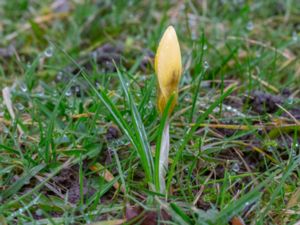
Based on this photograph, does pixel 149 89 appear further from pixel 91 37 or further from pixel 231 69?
pixel 91 37

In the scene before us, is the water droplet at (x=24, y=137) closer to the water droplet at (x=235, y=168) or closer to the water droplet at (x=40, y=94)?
the water droplet at (x=40, y=94)

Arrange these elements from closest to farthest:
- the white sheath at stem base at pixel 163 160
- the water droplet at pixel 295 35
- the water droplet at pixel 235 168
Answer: the white sheath at stem base at pixel 163 160 < the water droplet at pixel 235 168 < the water droplet at pixel 295 35

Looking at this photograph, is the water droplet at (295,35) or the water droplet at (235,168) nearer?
the water droplet at (235,168)

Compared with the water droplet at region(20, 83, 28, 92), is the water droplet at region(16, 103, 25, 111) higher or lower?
lower

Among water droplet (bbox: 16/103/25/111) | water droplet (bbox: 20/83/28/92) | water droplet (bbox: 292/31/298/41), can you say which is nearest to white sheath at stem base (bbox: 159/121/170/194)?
water droplet (bbox: 16/103/25/111)

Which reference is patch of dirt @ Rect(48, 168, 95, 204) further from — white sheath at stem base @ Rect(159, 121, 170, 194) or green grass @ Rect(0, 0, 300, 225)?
white sheath at stem base @ Rect(159, 121, 170, 194)

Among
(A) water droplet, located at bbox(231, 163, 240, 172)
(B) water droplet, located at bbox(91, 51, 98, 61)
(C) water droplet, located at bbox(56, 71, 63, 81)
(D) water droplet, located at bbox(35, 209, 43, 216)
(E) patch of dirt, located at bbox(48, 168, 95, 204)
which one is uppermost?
(B) water droplet, located at bbox(91, 51, 98, 61)

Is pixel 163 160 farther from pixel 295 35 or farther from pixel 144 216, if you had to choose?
pixel 295 35

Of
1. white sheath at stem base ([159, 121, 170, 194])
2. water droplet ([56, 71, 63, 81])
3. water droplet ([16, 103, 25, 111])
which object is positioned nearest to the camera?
white sheath at stem base ([159, 121, 170, 194])

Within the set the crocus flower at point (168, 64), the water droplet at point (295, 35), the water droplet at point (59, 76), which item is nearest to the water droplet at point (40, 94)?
the water droplet at point (59, 76)
